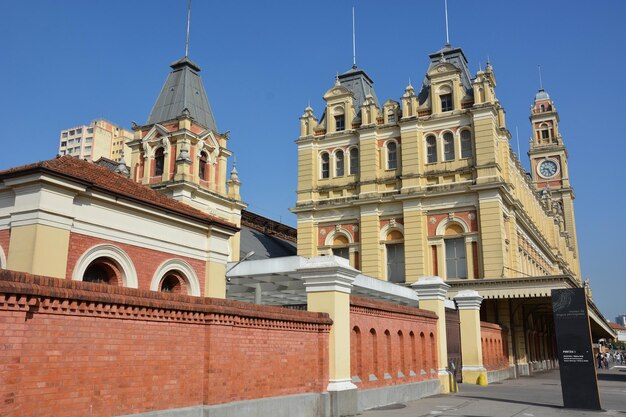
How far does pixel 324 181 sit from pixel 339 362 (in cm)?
2674

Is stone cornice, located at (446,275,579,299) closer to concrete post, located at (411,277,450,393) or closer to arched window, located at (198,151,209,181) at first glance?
concrete post, located at (411,277,450,393)

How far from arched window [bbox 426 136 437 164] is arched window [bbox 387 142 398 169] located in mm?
2052

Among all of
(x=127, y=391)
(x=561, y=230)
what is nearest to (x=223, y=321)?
(x=127, y=391)

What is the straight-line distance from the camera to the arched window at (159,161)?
38.0 metres

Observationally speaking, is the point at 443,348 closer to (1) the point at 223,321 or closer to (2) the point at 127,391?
(1) the point at 223,321

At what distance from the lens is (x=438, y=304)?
21.8m

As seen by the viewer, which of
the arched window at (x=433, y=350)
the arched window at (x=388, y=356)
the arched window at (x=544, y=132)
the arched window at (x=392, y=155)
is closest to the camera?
the arched window at (x=388, y=356)

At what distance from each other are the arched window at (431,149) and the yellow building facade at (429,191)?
0.06m

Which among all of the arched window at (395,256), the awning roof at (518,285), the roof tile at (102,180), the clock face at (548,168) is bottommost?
the awning roof at (518,285)

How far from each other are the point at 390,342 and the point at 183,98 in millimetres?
26244

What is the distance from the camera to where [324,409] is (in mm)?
14000

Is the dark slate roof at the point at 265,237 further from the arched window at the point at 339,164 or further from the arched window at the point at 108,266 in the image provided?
the arched window at the point at 108,266

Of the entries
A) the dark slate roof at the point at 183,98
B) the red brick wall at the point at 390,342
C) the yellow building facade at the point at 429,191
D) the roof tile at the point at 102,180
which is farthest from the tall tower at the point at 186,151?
the red brick wall at the point at 390,342

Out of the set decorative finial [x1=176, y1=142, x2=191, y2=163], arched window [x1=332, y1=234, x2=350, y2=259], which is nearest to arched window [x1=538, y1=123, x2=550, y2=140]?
arched window [x1=332, y1=234, x2=350, y2=259]
